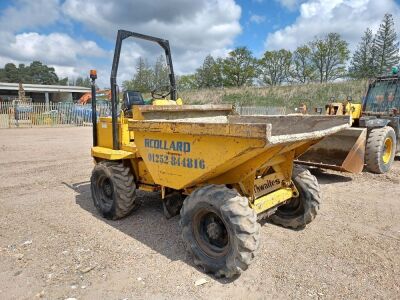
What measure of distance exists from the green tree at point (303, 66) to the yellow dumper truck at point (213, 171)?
47.7 metres

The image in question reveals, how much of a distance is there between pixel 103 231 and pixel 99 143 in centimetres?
149

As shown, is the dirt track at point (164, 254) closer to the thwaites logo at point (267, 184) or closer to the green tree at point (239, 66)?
the thwaites logo at point (267, 184)

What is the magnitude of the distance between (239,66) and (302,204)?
2195 inches

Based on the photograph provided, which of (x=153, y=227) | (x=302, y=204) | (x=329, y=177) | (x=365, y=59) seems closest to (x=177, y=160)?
(x=153, y=227)

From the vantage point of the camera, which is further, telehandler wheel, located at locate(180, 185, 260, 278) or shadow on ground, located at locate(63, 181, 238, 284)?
shadow on ground, located at locate(63, 181, 238, 284)

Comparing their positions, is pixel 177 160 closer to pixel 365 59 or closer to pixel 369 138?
pixel 369 138

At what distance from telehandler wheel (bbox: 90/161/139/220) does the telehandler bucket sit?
3696mm

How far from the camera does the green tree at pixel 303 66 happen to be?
49.2 meters

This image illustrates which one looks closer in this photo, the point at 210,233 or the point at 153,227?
the point at 210,233

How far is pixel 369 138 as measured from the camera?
23.6 feet

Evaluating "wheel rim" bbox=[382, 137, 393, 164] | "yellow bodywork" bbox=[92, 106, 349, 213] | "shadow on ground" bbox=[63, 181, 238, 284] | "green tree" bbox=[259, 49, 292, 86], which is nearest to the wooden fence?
"shadow on ground" bbox=[63, 181, 238, 284]

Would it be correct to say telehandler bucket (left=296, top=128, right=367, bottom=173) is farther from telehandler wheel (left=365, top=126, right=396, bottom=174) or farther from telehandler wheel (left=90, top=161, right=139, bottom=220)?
telehandler wheel (left=90, top=161, right=139, bottom=220)

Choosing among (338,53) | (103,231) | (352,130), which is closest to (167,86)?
(103,231)

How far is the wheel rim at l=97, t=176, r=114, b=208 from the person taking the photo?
473 centimetres
